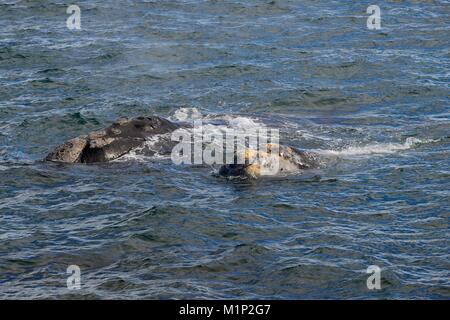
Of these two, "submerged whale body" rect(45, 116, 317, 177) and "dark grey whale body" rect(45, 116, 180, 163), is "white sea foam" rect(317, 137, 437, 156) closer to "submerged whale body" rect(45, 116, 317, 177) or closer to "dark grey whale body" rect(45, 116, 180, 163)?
"submerged whale body" rect(45, 116, 317, 177)

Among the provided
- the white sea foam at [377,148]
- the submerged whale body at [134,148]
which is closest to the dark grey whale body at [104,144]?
the submerged whale body at [134,148]

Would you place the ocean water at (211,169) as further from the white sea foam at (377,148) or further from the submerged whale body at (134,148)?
the submerged whale body at (134,148)

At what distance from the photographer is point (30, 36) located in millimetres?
26781

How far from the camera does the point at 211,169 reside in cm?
1675

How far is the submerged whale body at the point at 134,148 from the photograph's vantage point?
16297 millimetres

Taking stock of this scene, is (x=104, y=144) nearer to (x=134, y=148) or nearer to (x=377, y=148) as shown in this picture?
(x=134, y=148)

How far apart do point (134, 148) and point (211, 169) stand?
145 cm

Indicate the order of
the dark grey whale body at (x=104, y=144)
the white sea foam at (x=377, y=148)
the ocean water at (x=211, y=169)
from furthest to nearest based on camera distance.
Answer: the white sea foam at (x=377, y=148)
the dark grey whale body at (x=104, y=144)
the ocean water at (x=211, y=169)

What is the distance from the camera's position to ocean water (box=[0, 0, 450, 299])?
13117mm

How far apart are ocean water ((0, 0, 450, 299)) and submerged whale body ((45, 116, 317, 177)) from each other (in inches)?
9.5

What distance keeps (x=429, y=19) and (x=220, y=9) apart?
600 centimetres

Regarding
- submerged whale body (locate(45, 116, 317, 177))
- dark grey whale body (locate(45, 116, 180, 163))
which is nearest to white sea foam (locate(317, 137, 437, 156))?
submerged whale body (locate(45, 116, 317, 177))

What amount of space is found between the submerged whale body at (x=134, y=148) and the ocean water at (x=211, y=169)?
0.80 ft
